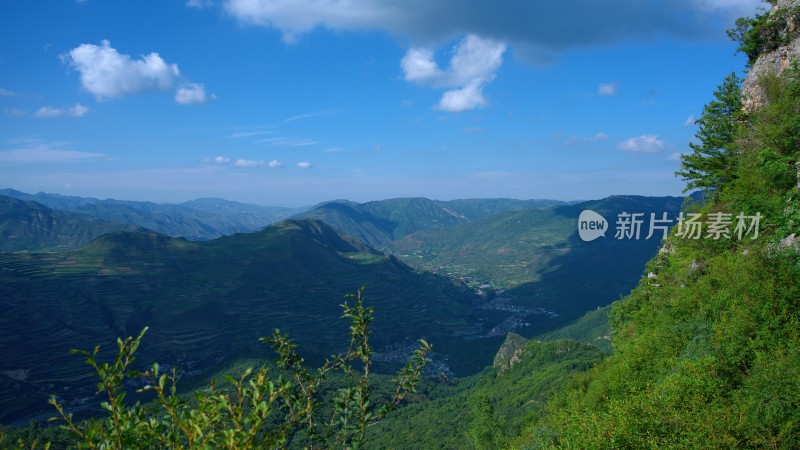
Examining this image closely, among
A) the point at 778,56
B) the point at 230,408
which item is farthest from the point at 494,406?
the point at 230,408

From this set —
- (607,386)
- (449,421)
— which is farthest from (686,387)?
(449,421)

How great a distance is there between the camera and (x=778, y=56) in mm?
43594

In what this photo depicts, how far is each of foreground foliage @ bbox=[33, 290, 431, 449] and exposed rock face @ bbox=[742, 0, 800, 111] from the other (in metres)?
50.3

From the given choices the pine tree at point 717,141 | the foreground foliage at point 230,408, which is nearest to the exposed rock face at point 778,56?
the pine tree at point 717,141

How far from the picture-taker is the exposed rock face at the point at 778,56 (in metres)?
41.8

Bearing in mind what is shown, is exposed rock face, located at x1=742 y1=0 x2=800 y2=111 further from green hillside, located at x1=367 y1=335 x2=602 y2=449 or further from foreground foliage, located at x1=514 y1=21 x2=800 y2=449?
green hillside, located at x1=367 y1=335 x2=602 y2=449

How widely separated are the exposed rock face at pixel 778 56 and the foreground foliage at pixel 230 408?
50308 millimetres

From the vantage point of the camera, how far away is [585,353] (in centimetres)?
13538

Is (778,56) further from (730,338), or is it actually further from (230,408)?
(230,408)

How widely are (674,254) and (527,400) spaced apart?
2489 inches

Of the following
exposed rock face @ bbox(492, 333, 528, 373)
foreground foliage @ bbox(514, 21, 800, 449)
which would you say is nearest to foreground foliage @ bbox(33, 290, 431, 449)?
foreground foliage @ bbox(514, 21, 800, 449)

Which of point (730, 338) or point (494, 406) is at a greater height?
point (730, 338)

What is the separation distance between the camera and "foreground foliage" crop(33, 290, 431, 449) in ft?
22.9

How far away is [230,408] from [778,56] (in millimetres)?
57788
